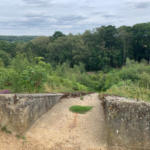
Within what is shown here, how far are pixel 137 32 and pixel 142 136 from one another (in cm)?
3824

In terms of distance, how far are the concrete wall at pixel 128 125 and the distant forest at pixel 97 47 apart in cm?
2942

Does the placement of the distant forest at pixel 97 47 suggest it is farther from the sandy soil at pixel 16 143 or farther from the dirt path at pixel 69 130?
the sandy soil at pixel 16 143

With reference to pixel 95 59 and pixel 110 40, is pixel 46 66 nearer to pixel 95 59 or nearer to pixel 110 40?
pixel 95 59

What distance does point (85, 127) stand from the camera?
16.2 ft

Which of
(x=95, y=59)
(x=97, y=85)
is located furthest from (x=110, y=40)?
(x=97, y=85)

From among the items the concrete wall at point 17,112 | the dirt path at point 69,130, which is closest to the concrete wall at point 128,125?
the dirt path at point 69,130

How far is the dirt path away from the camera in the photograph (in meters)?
4.23

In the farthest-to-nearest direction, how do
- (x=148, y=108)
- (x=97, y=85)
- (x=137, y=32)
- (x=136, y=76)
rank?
1. (x=137, y=32)
2. (x=97, y=85)
3. (x=136, y=76)
4. (x=148, y=108)

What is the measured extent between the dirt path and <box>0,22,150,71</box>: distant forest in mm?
27934

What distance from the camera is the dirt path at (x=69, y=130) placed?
423 centimetres

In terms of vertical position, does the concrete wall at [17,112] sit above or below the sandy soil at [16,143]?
above

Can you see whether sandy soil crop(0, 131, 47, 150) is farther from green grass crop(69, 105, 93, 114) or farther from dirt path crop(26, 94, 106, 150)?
green grass crop(69, 105, 93, 114)

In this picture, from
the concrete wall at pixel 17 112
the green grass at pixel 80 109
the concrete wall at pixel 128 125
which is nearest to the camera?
the concrete wall at pixel 128 125

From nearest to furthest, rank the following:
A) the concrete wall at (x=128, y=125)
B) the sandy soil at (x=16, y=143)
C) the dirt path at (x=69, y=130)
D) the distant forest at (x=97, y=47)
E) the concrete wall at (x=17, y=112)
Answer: the concrete wall at (x=128, y=125)
the sandy soil at (x=16, y=143)
the dirt path at (x=69, y=130)
the concrete wall at (x=17, y=112)
the distant forest at (x=97, y=47)
